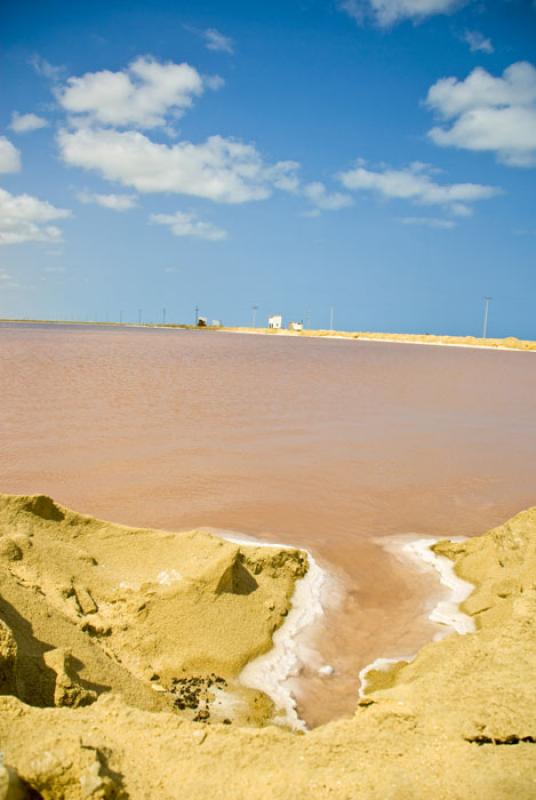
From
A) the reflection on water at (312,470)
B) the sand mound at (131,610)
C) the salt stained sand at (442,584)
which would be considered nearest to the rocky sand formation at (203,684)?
the sand mound at (131,610)

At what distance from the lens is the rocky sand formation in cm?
226

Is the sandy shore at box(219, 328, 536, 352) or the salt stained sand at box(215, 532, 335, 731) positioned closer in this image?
the salt stained sand at box(215, 532, 335, 731)

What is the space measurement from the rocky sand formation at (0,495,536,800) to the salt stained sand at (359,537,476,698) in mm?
113

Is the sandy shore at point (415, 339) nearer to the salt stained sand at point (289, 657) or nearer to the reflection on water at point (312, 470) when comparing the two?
the reflection on water at point (312, 470)

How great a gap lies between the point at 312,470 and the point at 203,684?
6.28 meters

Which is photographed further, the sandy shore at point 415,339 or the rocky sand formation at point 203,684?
the sandy shore at point 415,339

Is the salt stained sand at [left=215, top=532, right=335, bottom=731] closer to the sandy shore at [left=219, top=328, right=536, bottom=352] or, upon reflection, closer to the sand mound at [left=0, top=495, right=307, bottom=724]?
the sand mound at [left=0, top=495, right=307, bottom=724]

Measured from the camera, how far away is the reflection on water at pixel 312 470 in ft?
18.4

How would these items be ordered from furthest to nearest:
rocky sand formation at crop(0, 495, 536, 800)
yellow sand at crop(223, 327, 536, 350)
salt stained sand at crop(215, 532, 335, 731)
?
yellow sand at crop(223, 327, 536, 350), salt stained sand at crop(215, 532, 335, 731), rocky sand formation at crop(0, 495, 536, 800)

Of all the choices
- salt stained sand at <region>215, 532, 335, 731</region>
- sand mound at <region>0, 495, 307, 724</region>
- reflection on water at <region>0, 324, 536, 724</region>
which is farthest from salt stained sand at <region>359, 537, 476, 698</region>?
sand mound at <region>0, 495, 307, 724</region>

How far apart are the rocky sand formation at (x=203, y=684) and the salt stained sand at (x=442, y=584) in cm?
11

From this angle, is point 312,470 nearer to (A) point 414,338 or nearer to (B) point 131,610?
(B) point 131,610

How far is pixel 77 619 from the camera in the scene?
Answer: 13.0ft

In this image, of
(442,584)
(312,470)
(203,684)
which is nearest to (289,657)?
(203,684)
